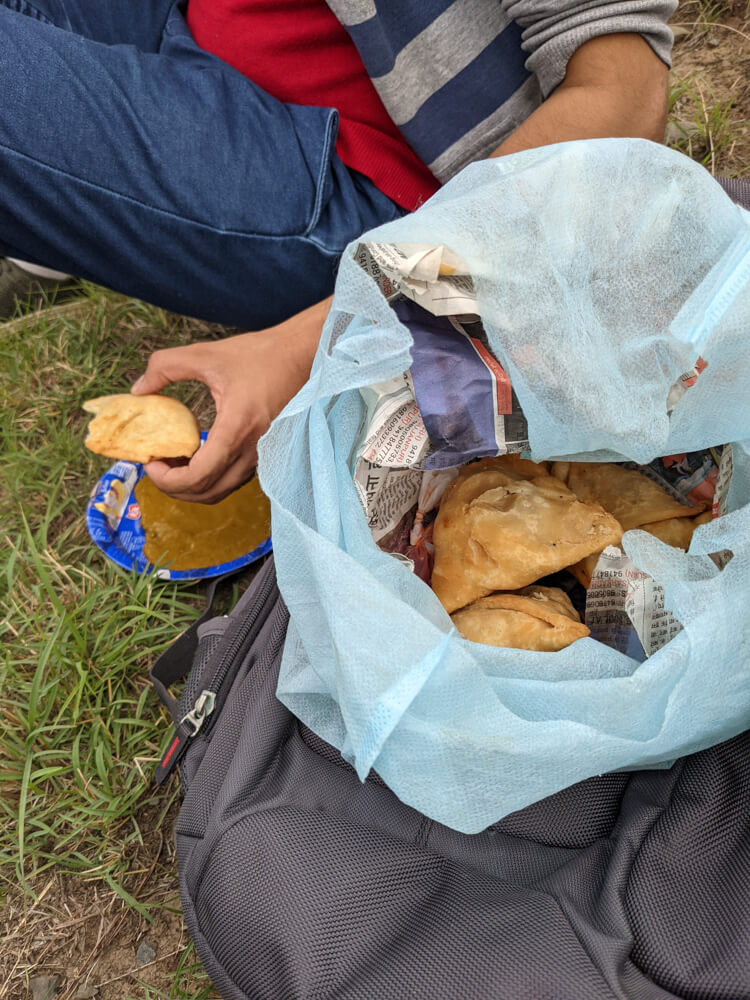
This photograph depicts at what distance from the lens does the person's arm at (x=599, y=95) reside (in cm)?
83

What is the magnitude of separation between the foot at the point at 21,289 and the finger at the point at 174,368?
2.36 ft

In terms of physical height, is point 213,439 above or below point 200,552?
above

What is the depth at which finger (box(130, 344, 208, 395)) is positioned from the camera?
3.04ft

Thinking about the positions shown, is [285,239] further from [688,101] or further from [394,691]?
[688,101]

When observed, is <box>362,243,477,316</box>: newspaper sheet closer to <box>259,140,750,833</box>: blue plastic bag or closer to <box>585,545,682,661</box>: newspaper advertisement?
<box>259,140,750,833</box>: blue plastic bag

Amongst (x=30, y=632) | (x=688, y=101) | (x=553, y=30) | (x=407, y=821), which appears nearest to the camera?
(x=407, y=821)

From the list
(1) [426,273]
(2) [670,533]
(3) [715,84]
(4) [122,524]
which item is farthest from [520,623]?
(3) [715,84]

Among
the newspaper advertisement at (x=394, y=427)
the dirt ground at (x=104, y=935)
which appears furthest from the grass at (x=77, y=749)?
the newspaper advertisement at (x=394, y=427)

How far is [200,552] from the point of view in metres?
1.15

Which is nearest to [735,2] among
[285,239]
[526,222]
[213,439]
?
[285,239]

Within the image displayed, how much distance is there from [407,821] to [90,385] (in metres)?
1.08

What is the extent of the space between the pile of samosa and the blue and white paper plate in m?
0.45

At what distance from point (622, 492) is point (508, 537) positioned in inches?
6.4

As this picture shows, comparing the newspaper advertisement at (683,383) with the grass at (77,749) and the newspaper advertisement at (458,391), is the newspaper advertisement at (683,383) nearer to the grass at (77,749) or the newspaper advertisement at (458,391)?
the newspaper advertisement at (458,391)
